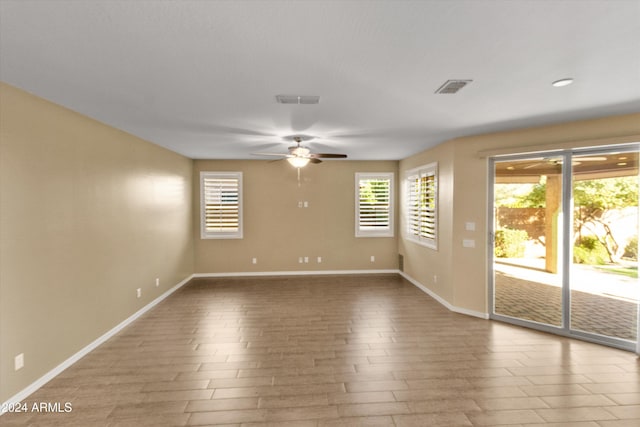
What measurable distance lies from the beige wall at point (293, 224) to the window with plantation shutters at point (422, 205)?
2.73 ft

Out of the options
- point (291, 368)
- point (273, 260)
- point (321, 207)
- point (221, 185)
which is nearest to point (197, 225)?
point (221, 185)

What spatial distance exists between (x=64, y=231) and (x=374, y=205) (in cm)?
554

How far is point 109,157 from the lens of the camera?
3.73 m

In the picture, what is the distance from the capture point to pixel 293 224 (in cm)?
676

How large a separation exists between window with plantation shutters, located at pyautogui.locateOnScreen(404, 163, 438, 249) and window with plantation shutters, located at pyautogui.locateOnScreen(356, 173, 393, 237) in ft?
1.75

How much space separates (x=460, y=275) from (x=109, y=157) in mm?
5229

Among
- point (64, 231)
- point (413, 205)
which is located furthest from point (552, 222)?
point (64, 231)

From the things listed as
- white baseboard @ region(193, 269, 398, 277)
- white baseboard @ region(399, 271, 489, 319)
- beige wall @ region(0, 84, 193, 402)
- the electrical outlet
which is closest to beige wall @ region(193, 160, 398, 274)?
white baseboard @ region(193, 269, 398, 277)

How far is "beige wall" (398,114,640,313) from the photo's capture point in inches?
146

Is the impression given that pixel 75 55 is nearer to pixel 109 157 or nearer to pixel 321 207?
pixel 109 157

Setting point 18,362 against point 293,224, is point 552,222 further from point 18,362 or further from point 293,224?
point 18,362

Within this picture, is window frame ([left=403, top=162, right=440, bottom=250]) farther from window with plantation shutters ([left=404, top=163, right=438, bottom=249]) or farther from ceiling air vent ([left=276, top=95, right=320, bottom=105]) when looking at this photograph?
ceiling air vent ([left=276, top=95, right=320, bottom=105])

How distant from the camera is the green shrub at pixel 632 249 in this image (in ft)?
11.0

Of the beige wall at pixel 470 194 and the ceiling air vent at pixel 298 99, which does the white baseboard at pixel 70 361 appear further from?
the beige wall at pixel 470 194
